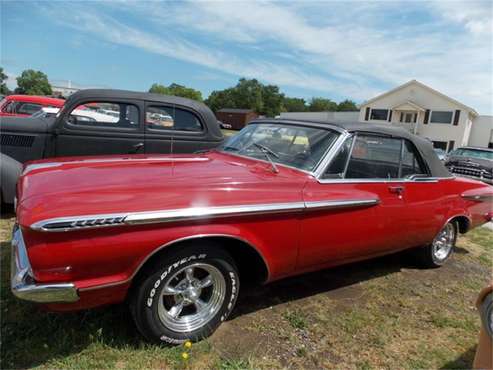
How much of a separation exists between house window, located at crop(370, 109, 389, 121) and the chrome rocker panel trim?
40.0 meters

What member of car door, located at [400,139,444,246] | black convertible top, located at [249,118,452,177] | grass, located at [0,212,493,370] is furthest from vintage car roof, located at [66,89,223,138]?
car door, located at [400,139,444,246]

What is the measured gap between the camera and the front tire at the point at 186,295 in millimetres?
2307

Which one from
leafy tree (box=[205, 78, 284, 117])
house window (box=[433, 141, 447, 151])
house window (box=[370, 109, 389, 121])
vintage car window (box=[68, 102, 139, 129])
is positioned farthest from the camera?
leafy tree (box=[205, 78, 284, 117])

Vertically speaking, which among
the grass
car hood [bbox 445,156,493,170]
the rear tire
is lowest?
the grass

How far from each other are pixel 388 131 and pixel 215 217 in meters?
2.27

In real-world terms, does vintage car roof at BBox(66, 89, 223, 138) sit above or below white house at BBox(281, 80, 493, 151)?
below

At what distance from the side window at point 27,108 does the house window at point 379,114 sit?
35.6 metres

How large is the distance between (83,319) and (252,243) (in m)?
1.38

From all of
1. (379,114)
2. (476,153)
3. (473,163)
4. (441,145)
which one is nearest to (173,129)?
(473,163)

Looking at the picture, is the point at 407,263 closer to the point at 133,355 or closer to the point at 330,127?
the point at 330,127

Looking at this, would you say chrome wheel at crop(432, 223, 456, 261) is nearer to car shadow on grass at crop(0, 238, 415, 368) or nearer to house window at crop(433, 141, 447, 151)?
car shadow on grass at crop(0, 238, 415, 368)

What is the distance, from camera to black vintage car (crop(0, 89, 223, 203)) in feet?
17.5

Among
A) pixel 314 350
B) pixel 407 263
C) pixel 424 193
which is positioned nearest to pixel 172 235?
pixel 314 350

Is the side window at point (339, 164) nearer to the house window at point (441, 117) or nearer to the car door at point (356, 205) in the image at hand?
the car door at point (356, 205)
